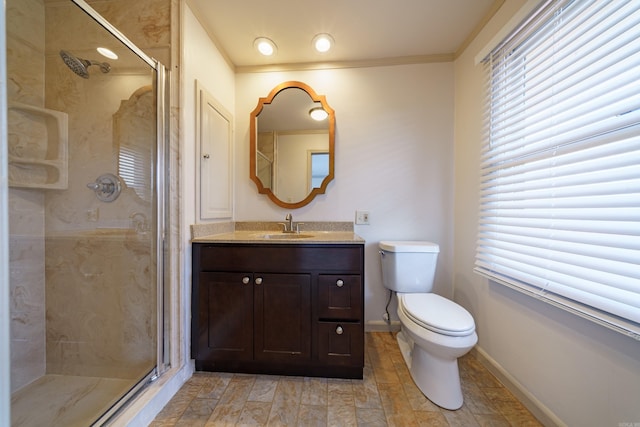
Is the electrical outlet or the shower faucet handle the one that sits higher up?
the shower faucet handle

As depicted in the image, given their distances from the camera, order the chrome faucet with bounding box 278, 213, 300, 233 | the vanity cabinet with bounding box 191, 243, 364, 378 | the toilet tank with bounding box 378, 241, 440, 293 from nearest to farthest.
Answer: the vanity cabinet with bounding box 191, 243, 364, 378
the toilet tank with bounding box 378, 241, 440, 293
the chrome faucet with bounding box 278, 213, 300, 233

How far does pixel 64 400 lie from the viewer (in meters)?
1.12

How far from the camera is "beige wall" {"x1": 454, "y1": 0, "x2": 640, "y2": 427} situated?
787mm

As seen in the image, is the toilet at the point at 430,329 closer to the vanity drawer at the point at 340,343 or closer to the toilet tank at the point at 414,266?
the toilet tank at the point at 414,266

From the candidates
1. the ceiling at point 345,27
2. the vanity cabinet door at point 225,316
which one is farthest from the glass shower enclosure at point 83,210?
the ceiling at point 345,27

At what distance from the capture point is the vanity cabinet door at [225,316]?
1.32 metres

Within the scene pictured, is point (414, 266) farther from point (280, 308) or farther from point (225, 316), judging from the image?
point (225, 316)

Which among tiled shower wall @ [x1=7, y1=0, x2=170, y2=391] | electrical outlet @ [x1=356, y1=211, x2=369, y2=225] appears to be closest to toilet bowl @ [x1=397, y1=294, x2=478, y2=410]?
electrical outlet @ [x1=356, y1=211, x2=369, y2=225]

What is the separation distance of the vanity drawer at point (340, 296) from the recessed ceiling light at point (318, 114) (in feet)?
4.08

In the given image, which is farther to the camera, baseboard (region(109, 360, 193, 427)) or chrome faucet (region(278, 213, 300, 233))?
chrome faucet (region(278, 213, 300, 233))

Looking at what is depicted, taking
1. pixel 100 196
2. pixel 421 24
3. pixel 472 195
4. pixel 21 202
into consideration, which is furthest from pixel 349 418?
pixel 421 24

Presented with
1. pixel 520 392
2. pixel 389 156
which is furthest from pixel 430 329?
pixel 389 156

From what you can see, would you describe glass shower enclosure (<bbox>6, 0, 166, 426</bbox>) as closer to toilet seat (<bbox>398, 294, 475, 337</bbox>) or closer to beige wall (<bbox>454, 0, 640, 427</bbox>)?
toilet seat (<bbox>398, 294, 475, 337</bbox>)

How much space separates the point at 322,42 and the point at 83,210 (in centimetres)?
186
